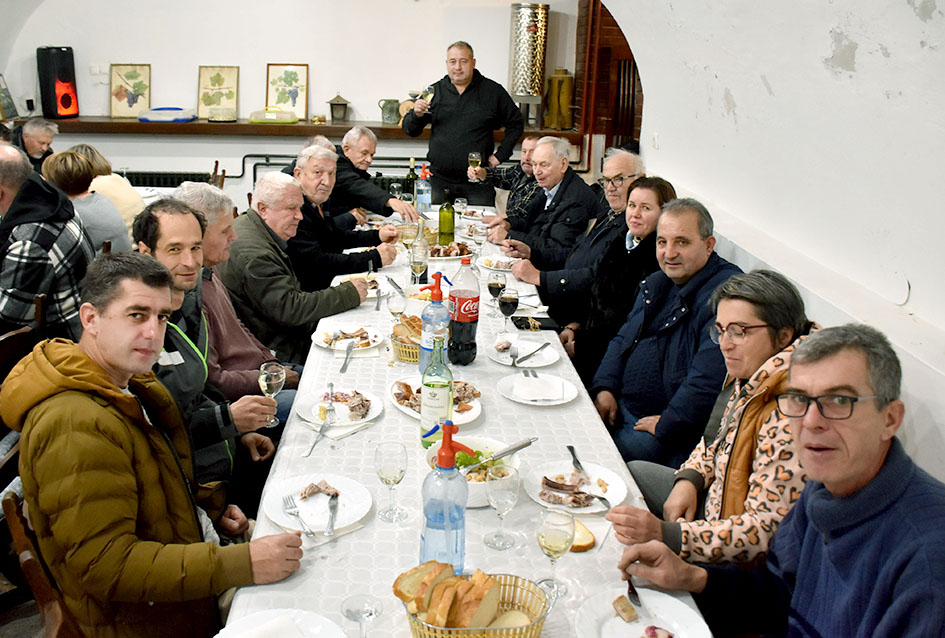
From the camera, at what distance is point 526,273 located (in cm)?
397

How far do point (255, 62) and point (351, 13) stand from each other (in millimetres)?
1048

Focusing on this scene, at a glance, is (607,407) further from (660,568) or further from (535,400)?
(660,568)

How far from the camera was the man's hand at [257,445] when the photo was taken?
2.69 m

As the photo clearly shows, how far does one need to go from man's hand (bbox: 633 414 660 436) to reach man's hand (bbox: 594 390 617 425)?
20 cm

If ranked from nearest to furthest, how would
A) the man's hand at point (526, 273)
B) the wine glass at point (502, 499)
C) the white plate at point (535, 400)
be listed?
the wine glass at point (502, 499) → the white plate at point (535, 400) → the man's hand at point (526, 273)

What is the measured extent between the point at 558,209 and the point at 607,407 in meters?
1.81

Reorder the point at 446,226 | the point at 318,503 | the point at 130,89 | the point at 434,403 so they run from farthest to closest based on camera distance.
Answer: the point at 130,89 → the point at 446,226 → the point at 434,403 → the point at 318,503

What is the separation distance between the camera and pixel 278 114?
7.61 metres

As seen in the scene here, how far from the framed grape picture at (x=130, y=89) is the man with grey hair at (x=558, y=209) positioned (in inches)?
188

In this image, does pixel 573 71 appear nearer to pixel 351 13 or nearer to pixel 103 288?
pixel 351 13

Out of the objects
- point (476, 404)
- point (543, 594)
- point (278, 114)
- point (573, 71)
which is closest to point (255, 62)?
point (278, 114)

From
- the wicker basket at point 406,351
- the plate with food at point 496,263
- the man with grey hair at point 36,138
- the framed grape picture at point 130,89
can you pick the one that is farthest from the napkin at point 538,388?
the framed grape picture at point 130,89

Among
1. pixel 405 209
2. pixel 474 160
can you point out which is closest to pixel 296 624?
pixel 405 209

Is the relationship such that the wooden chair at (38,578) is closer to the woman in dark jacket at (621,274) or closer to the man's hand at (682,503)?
the man's hand at (682,503)
